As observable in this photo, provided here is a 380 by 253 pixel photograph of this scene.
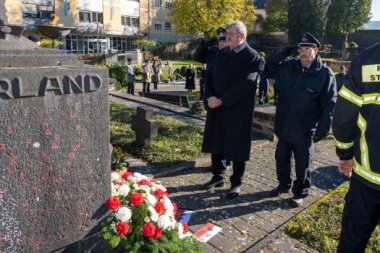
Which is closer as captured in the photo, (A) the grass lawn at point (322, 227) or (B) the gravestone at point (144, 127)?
(A) the grass lawn at point (322, 227)

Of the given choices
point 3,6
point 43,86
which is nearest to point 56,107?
point 43,86

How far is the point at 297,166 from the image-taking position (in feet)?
15.2

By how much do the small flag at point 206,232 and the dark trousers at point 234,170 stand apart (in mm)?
938

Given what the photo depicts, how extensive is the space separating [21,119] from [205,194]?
302 centimetres

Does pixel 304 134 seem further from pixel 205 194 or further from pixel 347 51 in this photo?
pixel 347 51

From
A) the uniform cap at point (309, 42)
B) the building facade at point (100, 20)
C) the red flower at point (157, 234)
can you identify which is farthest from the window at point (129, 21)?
the red flower at point (157, 234)

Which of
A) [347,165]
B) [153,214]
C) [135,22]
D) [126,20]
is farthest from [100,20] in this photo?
[347,165]

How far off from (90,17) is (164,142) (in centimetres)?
4240

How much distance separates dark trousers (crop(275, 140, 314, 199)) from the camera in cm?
454

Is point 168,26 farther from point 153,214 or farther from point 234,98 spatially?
point 153,214

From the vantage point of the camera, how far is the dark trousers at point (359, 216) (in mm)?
2600

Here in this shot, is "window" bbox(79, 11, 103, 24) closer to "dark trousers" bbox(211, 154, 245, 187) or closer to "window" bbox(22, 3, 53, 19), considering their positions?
"window" bbox(22, 3, 53, 19)

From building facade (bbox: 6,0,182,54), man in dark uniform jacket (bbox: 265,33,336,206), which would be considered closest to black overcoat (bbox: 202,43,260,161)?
man in dark uniform jacket (bbox: 265,33,336,206)

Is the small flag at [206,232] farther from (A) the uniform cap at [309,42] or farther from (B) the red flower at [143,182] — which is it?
(A) the uniform cap at [309,42]
